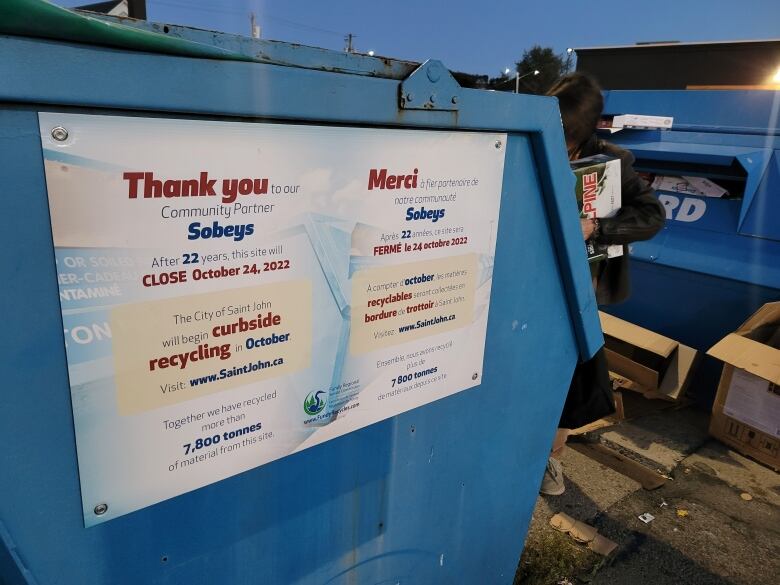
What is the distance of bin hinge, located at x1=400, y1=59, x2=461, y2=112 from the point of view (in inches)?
38.7

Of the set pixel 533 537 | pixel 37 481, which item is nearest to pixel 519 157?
pixel 37 481

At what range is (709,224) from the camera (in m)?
3.72

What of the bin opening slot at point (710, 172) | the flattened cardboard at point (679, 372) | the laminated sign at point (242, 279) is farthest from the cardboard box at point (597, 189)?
the bin opening slot at point (710, 172)

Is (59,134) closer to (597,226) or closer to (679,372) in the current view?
(597,226)

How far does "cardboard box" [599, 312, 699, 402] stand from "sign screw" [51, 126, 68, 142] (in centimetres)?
363

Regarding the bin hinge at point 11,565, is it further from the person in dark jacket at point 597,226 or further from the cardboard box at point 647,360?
the cardboard box at point 647,360

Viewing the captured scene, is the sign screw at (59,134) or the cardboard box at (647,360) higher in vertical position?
the sign screw at (59,134)

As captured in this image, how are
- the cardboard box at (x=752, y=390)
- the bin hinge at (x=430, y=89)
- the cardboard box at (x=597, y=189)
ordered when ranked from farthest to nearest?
the cardboard box at (x=752, y=390) < the cardboard box at (x=597, y=189) < the bin hinge at (x=430, y=89)

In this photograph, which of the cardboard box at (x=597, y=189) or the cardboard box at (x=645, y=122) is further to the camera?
the cardboard box at (x=645, y=122)

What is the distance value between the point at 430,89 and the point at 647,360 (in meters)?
3.45

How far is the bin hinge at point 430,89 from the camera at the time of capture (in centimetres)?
98

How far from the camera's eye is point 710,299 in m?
3.71

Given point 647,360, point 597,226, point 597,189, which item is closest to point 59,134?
point 597,189

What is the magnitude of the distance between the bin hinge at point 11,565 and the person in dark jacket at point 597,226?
5.86 ft
